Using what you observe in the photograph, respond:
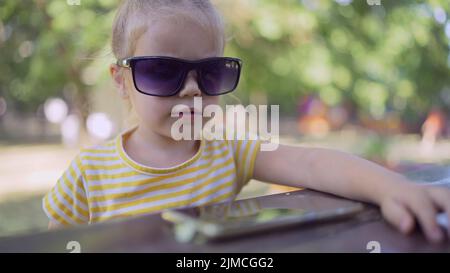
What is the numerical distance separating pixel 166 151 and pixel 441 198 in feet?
2.87

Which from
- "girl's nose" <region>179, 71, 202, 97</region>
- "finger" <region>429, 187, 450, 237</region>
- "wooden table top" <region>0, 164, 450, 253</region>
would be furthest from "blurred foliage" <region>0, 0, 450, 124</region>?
"wooden table top" <region>0, 164, 450, 253</region>

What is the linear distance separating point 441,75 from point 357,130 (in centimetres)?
1289

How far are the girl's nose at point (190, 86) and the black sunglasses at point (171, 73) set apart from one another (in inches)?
0.4

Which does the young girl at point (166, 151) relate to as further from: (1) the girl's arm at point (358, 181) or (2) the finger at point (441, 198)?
(2) the finger at point (441, 198)

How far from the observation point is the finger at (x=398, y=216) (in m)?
0.65

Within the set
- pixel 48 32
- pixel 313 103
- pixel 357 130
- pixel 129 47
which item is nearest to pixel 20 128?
pixel 313 103

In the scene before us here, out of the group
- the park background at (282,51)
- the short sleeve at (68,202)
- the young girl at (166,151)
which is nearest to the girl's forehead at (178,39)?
the young girl at (166,151)

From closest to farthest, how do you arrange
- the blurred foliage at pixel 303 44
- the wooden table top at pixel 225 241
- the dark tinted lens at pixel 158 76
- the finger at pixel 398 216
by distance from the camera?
the wooden table top at pixel 225 241, the finger at pixel 398 216, the dark tinted lens at pixel 158 76, the blurred foliage at pixel 303 44

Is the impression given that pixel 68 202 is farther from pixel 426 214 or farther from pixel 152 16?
pixel 426 214

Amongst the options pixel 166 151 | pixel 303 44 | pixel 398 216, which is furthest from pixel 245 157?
pixel 303 44

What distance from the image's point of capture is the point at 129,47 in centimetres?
138

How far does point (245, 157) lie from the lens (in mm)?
1404

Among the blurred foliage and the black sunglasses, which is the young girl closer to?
the black sunglasses
